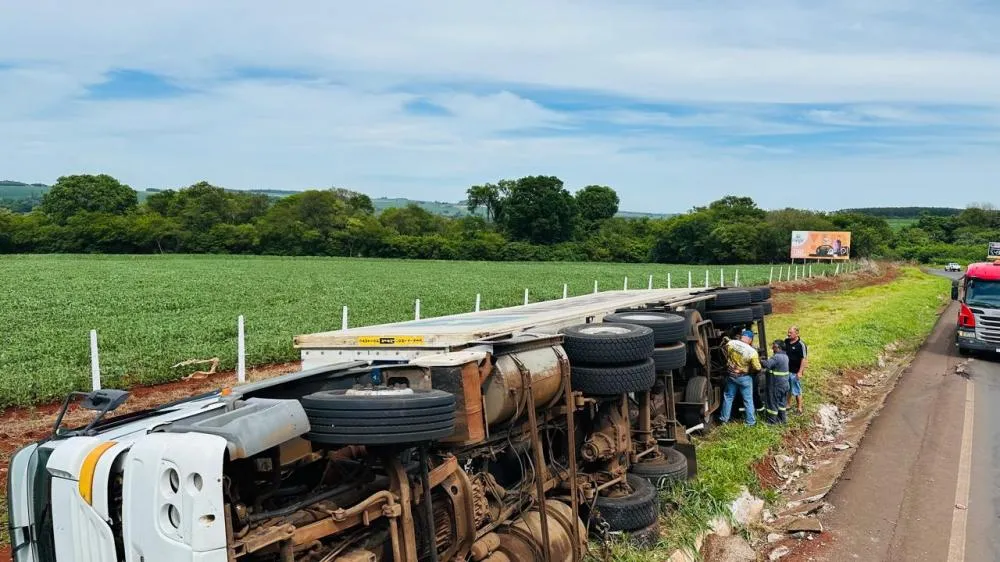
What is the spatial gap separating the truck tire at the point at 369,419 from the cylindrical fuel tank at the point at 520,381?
3.79ft

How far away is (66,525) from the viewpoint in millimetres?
3490

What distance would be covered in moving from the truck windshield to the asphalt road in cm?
506

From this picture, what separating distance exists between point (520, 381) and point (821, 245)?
59.8 m

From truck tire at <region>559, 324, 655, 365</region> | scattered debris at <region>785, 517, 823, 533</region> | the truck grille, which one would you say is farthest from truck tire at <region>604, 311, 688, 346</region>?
the truck grille

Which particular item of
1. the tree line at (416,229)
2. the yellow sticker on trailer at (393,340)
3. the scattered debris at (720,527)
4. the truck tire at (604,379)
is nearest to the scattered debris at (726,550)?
the scattered debris at (720,527)

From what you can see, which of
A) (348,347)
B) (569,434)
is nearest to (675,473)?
(569,434)

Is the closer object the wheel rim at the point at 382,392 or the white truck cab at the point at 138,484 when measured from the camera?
the white truck cab at the point at 138,484

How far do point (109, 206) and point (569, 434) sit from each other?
119547 millimetres

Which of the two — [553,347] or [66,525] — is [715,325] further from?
[66,525]

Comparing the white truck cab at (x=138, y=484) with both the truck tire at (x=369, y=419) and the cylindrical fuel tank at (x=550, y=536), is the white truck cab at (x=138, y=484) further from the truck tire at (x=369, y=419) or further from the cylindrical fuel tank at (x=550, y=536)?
the cylindrical fuel tank at (x=550, y=536)

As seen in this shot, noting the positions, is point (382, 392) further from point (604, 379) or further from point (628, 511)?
point (628, 511)

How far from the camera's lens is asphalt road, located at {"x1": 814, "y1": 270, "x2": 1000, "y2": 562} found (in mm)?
7207

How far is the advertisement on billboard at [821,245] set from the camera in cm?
5884

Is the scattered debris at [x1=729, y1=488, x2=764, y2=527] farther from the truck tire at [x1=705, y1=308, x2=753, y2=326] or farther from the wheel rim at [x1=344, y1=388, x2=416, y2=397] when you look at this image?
the wheel rim at [x1=344, y1=388, x2=416, y2=397]
